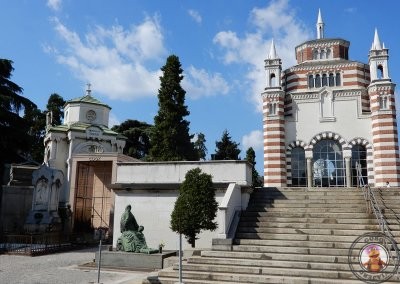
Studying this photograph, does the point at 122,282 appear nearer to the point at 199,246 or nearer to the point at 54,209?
the point at 199,246

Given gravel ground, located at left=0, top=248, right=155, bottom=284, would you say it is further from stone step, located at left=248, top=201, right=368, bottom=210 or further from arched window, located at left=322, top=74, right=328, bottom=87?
arched window, located at left=322, top=74, right=328, bottom=87

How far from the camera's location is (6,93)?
98.2ft

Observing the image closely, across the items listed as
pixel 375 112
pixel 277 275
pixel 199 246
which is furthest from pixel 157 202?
pixel 375 112

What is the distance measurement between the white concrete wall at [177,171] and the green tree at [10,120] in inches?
596

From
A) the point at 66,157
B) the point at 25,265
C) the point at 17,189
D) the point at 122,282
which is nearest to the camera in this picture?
the point at 122,282

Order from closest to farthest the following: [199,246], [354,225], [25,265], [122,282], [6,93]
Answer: [122,282] < [354,225] < [25,265] < [199,246] < [6,93]

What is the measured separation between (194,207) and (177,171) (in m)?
4.88

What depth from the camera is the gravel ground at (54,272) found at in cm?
1228

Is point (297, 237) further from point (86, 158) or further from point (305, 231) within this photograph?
point (86, 158)

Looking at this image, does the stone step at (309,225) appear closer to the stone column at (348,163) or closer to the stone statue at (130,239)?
the stone statue at (130,239)

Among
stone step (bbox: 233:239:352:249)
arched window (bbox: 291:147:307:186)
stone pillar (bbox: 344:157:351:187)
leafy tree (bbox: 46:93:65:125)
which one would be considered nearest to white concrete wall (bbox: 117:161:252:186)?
stone step (bbox: 233:239:352:249)

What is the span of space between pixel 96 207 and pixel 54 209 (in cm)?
450

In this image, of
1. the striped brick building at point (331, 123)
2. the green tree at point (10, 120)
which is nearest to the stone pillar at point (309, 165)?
the striped brick building at point (331, 123)

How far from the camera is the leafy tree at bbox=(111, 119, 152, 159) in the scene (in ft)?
182
